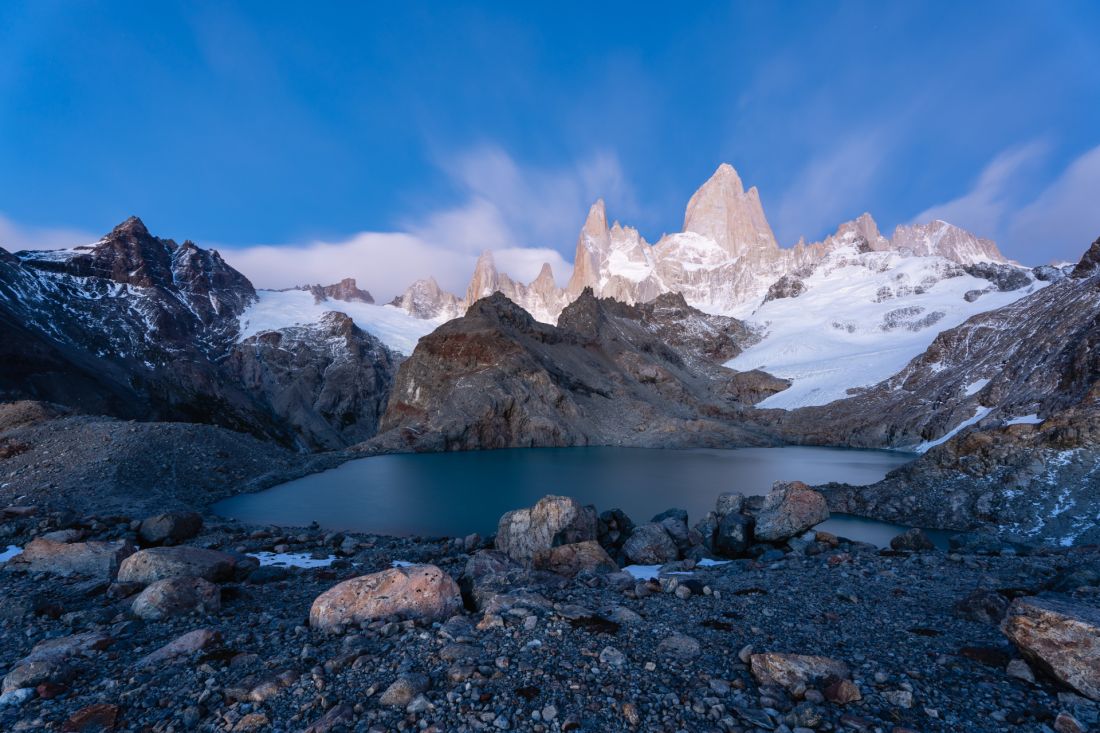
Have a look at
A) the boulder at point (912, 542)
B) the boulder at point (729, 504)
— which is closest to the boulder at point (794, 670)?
the boulder at point (912, 542)

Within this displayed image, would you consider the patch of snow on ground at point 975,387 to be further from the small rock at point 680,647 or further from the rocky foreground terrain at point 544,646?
the small rock at point 680,647

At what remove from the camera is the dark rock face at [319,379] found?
415ft

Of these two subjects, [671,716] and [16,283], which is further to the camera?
[16,283]

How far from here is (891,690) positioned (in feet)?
20.6

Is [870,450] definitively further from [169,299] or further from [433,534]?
[169,299]

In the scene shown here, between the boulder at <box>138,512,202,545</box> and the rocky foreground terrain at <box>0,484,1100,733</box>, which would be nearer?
the rocky foreground terrain at <box>0,484,1100,733</box>

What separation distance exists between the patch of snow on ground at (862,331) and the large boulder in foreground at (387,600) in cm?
12105

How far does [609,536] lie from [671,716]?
14.5 m

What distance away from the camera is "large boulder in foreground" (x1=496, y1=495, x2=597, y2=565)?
1797cm

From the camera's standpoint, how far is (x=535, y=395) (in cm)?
8700

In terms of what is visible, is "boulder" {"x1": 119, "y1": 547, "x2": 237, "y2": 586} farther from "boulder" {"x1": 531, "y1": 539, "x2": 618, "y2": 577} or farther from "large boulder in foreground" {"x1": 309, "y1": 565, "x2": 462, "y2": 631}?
"boulder" {"x1": 531, "y1": 539, "x2": 618, "y2": 577}

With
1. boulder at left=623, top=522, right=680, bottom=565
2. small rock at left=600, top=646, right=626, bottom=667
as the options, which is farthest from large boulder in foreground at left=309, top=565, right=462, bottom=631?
boulder at left=623, top=522, right=680, bottom=565

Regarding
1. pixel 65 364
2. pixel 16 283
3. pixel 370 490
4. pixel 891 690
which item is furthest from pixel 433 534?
pixel 16 283

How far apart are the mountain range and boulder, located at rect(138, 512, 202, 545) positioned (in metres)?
31.2
